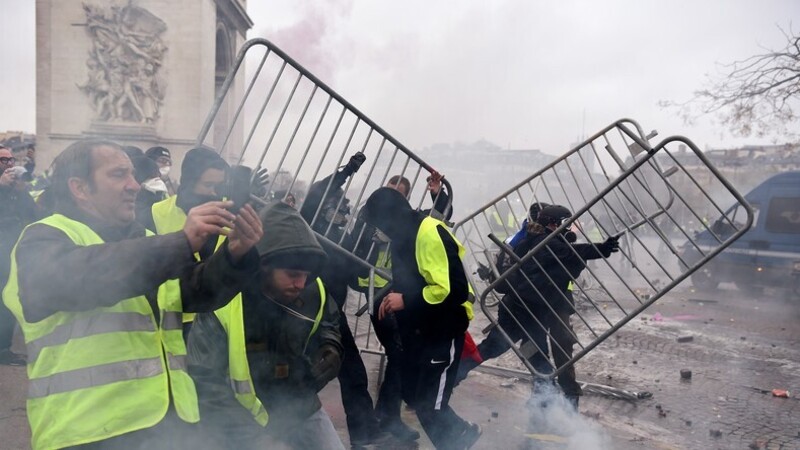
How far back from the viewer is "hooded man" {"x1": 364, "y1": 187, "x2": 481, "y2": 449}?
333 cm

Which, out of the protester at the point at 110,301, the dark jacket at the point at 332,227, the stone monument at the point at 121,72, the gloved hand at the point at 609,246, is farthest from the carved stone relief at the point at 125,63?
the protester at the point at 110,301

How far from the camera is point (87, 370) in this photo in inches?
64.3

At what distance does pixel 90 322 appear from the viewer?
5.41ft

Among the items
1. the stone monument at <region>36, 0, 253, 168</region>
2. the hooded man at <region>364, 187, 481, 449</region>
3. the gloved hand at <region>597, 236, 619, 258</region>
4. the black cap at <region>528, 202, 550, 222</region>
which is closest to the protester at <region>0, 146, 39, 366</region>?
the hooded man at <region>364, 187, 481, 449</region>

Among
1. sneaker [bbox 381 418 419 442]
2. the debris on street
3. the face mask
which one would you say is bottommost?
sneaker [bbox 381 418 419 442]

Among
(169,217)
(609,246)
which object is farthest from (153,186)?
(609,246)

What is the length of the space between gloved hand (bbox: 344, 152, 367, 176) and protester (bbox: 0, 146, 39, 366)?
3110mm

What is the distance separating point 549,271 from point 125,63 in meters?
11.8

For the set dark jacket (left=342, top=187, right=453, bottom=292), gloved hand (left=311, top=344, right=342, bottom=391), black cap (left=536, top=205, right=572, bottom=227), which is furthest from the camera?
black cap (left=536, top=205, right=572, bottom=227)

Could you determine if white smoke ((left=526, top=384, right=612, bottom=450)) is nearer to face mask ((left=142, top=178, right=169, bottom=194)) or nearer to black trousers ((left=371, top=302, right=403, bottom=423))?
black trousers ((left=371, top=302, right=403, bottom=423))

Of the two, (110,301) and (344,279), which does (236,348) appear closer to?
(110,301)

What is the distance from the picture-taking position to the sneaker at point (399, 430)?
3977mm

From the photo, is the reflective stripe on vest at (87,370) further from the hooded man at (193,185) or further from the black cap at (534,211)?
the black cap at (534,211)

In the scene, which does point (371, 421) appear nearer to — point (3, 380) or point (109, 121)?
point (3, 380)
